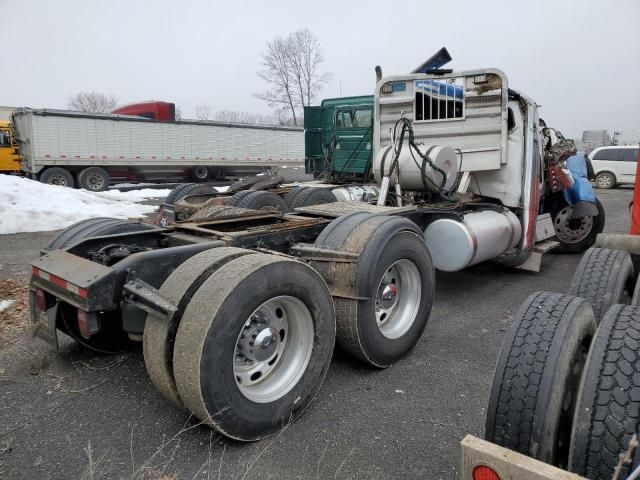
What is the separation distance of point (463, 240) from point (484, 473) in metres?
3.62

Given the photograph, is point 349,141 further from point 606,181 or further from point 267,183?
point 606,181

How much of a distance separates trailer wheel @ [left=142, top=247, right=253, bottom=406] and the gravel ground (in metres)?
0.29

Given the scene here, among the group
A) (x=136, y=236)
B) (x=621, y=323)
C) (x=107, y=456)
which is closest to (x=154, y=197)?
(x=136, y=236)

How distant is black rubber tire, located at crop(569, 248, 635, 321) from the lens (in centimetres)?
316

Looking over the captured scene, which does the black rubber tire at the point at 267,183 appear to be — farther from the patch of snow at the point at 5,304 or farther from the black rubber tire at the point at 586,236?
the black rubber tire at the point at 586,236

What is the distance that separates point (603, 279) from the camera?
3.21 metres

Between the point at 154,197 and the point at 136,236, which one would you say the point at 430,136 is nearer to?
the point at 136,236

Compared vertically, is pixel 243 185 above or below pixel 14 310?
above

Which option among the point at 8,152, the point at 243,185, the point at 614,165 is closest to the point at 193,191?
the point at 243,185

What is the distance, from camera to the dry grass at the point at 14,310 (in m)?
4.34

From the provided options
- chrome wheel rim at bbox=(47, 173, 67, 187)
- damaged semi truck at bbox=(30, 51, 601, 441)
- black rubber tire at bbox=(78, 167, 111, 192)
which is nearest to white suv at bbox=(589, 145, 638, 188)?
damaged semi truck at bbox=(30, 51, 601, 441)

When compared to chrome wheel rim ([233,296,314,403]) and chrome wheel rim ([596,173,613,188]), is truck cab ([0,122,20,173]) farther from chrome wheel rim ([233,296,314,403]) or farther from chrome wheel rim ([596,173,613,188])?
chrome wheel rim ([596,173,613,188])

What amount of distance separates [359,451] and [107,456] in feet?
4.47

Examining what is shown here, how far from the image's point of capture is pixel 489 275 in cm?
660
